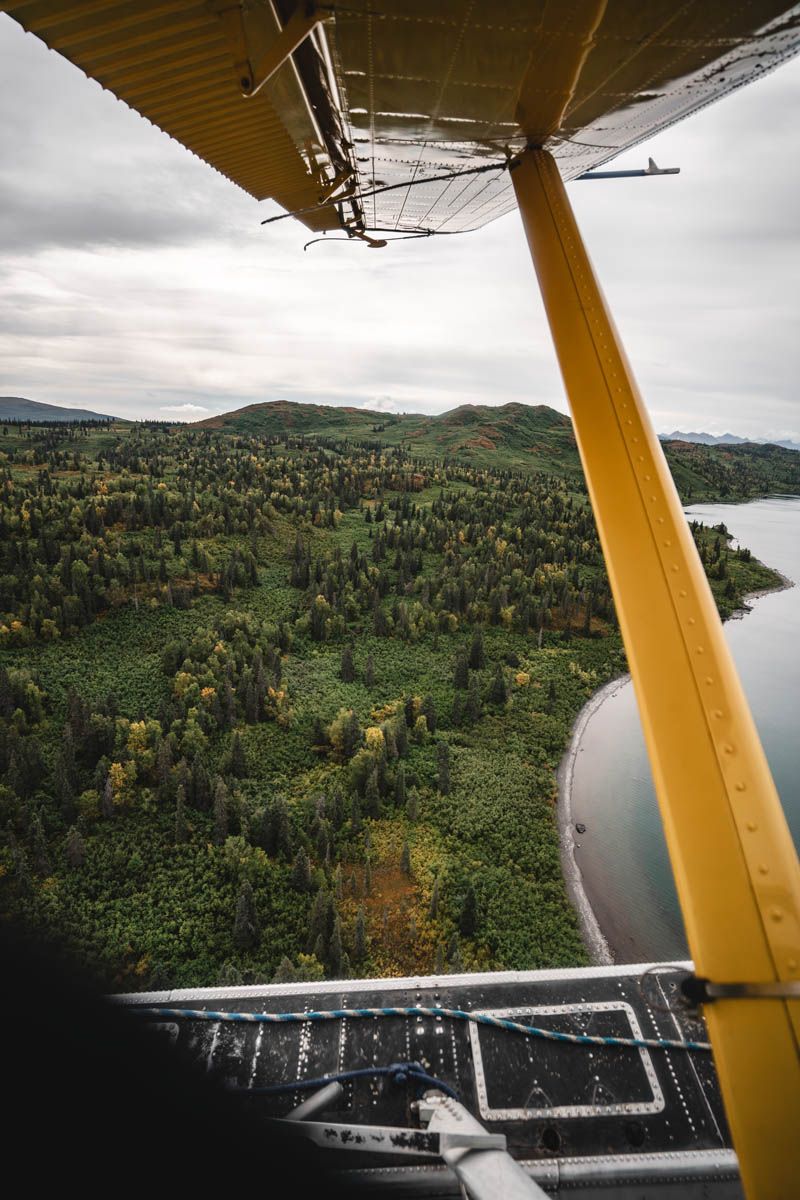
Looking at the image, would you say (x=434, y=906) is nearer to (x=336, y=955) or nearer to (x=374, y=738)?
(x=336, y=955)

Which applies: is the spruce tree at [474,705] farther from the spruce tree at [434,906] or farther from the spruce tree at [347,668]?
the spruce tree at [434,906]

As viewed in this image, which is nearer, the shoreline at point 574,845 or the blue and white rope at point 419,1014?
the blue and white rope at point 419,1014

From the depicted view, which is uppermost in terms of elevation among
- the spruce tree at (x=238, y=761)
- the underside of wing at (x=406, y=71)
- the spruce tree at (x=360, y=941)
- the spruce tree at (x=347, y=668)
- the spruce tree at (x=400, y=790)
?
the underside of wing at (x=406, y=71)

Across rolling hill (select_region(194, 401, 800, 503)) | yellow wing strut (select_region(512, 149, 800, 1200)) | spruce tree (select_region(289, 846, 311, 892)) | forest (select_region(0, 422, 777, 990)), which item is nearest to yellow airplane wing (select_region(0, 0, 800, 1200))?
yellow wing strut (select_region(512, 149, 800, 1200))

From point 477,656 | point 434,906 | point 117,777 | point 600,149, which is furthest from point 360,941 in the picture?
point 477,656

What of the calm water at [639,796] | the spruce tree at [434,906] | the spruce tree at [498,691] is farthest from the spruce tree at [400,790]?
the spruce tree at [498,691]

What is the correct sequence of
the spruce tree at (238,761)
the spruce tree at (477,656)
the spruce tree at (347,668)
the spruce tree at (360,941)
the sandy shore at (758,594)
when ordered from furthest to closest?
the sandy shore at (758,594) < the spruce tree at (477,656) < the spruce tree at (347,668) < the spruce tree at (238,761) < the spruce tree at (360,941)
